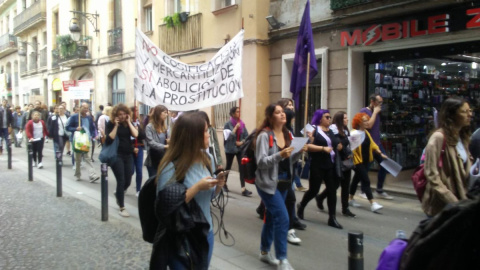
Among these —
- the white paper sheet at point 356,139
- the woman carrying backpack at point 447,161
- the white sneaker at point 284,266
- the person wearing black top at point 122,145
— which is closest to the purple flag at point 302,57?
the white paper sheet at point 356,139

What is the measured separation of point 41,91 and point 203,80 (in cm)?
2590

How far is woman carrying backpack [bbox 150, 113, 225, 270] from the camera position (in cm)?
278

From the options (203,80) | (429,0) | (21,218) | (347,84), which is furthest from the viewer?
(347,84)

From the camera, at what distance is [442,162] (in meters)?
3.58

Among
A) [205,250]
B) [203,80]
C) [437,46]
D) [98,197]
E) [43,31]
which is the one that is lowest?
[98,197]

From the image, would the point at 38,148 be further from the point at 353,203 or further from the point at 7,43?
the point at 7,43

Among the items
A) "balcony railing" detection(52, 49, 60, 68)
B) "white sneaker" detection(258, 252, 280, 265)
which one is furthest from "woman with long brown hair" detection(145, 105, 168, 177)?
"balcony railing" detection(52, 49, 60, 68)

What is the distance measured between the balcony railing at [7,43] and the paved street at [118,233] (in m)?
30.9

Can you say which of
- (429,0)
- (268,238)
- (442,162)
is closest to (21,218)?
(268,238)

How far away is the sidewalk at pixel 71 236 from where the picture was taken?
15.9 feet

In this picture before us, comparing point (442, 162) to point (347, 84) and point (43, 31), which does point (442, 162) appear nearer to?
point (347, 84)

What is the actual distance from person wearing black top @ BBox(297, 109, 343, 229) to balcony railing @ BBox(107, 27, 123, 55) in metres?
14.6

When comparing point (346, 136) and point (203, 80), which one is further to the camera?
point (203, 80)

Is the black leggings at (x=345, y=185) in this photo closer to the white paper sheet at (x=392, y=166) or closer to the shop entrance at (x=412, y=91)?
the white paper sheet at (x=392, y=166)
